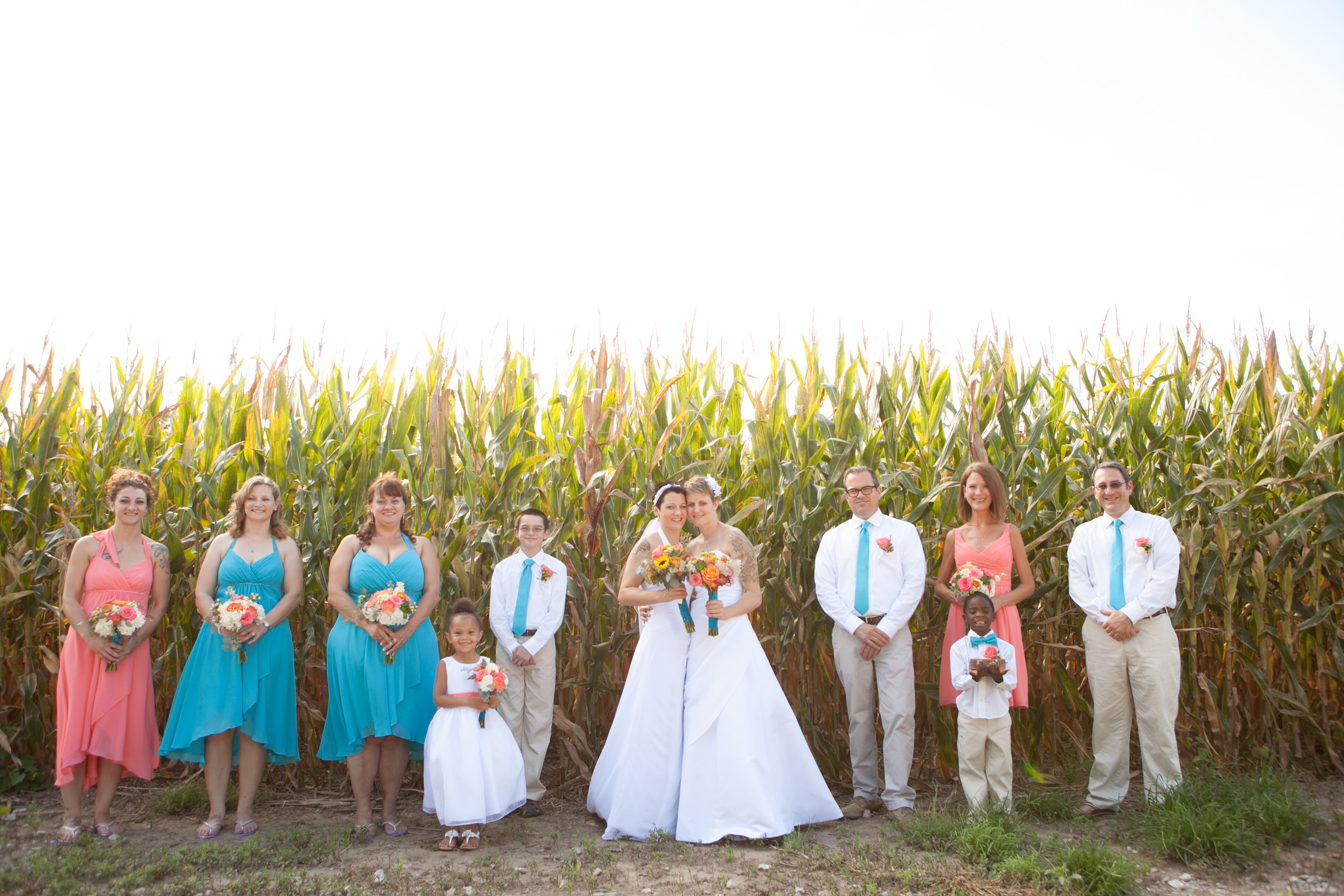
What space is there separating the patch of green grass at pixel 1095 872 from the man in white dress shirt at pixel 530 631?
2.77 m

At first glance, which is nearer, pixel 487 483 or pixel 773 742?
pixel 773 742

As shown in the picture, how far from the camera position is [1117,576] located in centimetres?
473

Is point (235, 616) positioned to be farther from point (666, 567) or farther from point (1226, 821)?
point (1226, 821)

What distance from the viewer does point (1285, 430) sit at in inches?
200

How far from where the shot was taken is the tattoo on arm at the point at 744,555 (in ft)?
15.4

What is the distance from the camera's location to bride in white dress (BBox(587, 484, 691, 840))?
448 cm

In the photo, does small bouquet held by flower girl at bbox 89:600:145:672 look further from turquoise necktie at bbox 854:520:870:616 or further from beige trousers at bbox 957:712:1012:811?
beige trousers at bbox 957:712:1012:811

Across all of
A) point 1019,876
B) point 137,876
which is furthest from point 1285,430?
point 137,876

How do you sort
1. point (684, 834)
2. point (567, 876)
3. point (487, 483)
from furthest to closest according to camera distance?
point (487, 483) → point (684, 834) → point (567, 876)

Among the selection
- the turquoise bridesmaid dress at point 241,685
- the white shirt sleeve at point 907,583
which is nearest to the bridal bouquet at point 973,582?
the white shirt sleeve at point 907,583

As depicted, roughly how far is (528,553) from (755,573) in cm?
134

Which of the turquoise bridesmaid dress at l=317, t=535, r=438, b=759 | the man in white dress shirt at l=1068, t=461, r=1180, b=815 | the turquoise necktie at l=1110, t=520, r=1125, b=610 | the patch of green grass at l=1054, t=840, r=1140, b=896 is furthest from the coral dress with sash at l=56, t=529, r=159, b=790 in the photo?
the turquoise necktie at l=1110, t=520, r=1125, b=610

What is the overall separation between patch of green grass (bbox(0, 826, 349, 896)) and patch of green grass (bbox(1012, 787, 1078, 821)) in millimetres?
3695

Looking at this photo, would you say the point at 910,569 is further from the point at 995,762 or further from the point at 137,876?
the point at 137,876
